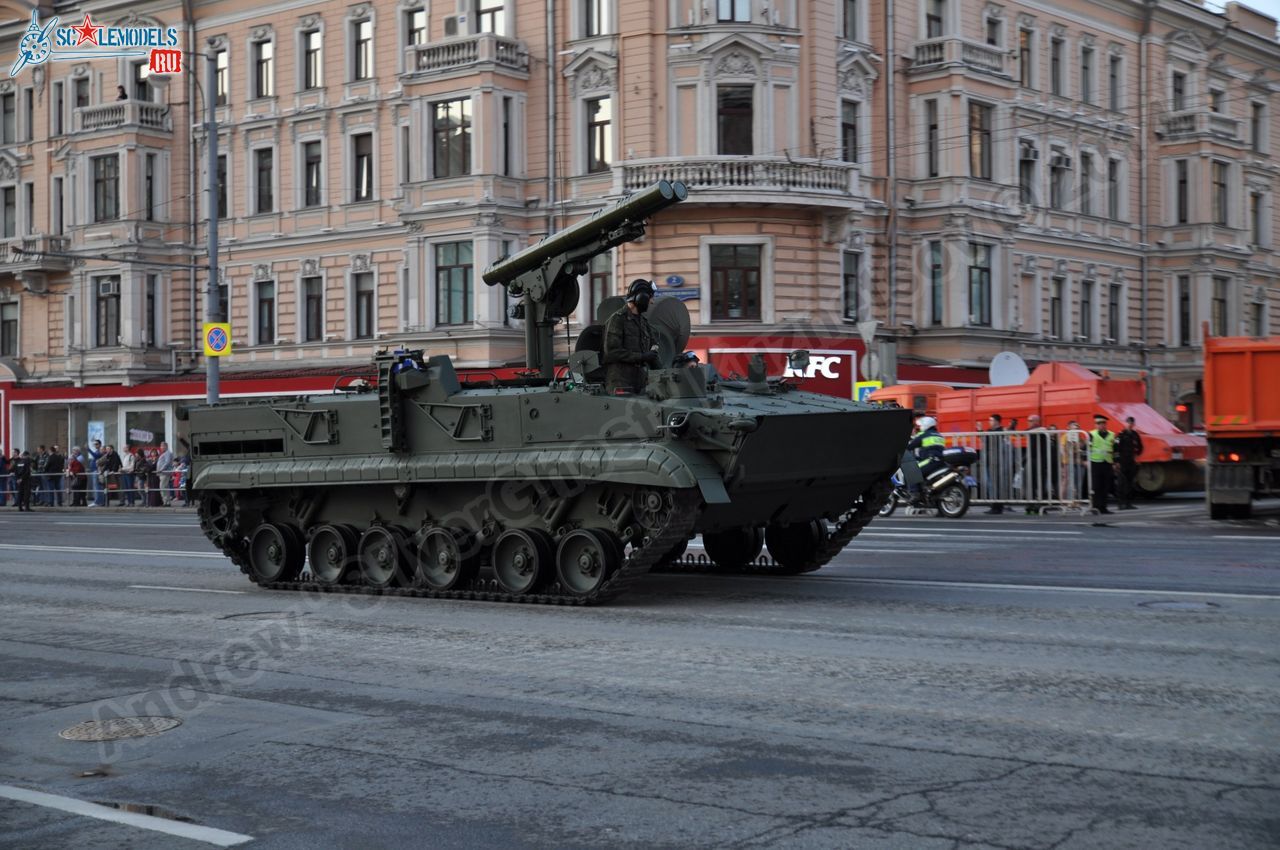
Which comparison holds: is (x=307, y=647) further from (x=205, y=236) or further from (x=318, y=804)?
(x=205, y=236)

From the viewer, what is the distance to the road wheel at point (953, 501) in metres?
26.2

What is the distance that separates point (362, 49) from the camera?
143ft

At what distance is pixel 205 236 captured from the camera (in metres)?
47.3

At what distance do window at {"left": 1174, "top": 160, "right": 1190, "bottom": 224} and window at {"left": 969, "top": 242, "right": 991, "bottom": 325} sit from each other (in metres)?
11.0

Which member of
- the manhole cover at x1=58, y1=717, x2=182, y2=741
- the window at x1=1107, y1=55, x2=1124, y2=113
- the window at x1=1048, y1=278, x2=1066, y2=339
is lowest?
the manhole cover at x1=58, y1=717, x2=182, y2=741

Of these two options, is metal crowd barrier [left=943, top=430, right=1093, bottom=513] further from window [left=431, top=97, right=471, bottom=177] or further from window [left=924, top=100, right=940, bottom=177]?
window [left=431, top=97, right=471, bottom=177]

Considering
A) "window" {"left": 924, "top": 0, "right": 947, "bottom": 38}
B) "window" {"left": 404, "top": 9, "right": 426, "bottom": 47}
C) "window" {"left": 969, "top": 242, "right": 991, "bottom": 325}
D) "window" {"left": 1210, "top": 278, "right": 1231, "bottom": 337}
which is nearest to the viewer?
"window" {"left": 969, "top": 242, "right": 991, "bottom": 325}

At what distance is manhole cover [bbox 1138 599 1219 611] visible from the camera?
468 inches

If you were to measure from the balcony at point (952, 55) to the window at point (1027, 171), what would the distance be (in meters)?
3.11

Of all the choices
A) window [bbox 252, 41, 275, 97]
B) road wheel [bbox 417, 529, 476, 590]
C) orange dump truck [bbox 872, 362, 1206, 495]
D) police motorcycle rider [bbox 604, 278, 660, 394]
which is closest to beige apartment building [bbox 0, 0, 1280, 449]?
window [bbox 252, 41, 275, 97]

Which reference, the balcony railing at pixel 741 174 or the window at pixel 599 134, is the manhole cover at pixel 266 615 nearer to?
the balcony railing at pixel 741 174

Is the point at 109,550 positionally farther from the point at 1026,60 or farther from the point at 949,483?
the point at 1026,60

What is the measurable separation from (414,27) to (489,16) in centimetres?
254

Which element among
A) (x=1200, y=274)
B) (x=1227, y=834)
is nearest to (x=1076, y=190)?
(x=1200, y=274)
